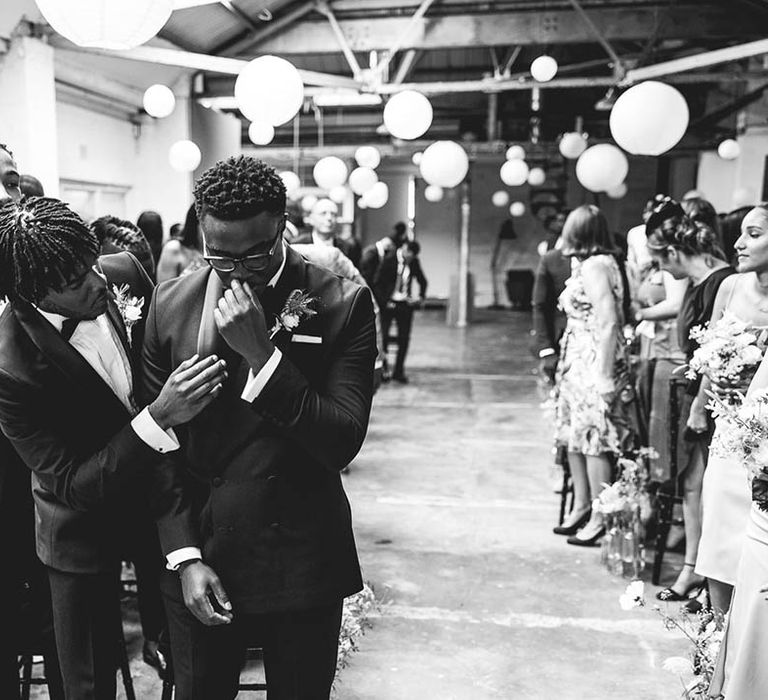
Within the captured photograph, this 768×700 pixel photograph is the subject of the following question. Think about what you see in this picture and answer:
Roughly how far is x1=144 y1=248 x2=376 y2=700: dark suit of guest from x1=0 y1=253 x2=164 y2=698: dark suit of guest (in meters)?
0.15

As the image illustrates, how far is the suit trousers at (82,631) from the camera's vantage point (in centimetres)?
176

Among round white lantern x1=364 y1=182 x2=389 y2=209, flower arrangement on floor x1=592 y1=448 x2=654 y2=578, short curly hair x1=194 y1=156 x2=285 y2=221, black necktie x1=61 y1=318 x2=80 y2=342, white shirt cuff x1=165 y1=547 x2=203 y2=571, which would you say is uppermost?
round white lantern x1=364 y1=182 x2=389 y2=209

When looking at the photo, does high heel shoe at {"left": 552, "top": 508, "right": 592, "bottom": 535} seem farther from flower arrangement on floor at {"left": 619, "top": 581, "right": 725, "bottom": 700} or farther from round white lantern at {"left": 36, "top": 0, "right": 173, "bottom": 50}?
round white lantern at {"left": 36, "top": 0, "right": 173, "bottom": 50}

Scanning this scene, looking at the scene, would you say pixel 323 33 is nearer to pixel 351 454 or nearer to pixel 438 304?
pixel 351 454

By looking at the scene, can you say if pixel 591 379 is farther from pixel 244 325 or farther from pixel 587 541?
pixel 244 325

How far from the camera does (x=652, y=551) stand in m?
3.99

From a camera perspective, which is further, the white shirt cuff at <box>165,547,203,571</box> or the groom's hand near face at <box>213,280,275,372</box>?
the white shirt cuff at <box>165,547,203,571</box>

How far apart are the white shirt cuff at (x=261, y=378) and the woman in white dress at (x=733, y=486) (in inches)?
66.1

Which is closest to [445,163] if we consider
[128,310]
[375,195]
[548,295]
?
[548,295]

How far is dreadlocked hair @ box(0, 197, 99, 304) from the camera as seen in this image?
5.20 ft

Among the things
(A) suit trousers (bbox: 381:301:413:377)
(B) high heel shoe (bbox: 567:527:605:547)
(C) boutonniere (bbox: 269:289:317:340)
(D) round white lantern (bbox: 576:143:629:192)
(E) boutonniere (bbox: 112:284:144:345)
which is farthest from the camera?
(A) suit trousers (bbox: 381:301:413:377)

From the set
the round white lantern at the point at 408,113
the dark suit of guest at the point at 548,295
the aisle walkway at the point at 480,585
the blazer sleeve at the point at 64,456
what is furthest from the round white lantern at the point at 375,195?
the blazer sleeve at the point at 64,456

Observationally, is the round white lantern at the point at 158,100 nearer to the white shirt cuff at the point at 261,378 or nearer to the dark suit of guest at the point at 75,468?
the dark suit of guest at the point at 75,468

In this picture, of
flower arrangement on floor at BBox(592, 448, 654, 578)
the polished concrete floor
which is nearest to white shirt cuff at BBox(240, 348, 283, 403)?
the polished concrete floor
